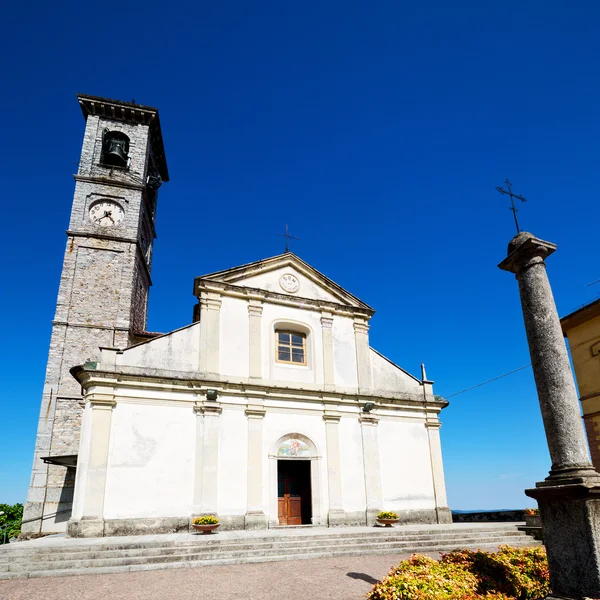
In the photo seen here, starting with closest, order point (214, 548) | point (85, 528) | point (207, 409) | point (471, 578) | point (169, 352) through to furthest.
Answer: point (471, 578) < point (214, 548) < point (85, 528) < point (207, 409) < point (169, 352)

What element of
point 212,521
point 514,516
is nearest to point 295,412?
point 212,521

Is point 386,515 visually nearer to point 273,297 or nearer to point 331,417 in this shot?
point 331,417

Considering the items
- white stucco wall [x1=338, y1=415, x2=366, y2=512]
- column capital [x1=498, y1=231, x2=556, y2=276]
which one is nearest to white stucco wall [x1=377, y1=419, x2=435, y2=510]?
white stucco wall [x1=338, y1=415, x2=366, y2=512]

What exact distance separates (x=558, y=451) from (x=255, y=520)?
10.8 m

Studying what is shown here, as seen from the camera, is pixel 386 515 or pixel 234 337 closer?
pixel 386 515

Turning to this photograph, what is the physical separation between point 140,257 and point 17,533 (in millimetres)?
13589

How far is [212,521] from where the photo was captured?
1289 cm

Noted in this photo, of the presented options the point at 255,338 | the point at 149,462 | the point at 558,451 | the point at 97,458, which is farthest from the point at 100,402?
the point at 558,451

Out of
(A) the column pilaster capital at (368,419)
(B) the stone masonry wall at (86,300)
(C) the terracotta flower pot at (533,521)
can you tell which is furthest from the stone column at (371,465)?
(B) the stone masonry wall at (86,300)

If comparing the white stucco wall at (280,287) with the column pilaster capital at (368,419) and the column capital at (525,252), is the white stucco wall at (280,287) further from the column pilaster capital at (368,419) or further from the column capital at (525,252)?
the column capital at (525,252)

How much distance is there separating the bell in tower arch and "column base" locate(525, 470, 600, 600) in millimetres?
26158

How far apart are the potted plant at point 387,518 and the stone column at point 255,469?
3.91 metres

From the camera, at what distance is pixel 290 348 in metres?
18.0

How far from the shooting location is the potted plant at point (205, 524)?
1264 centimetres
